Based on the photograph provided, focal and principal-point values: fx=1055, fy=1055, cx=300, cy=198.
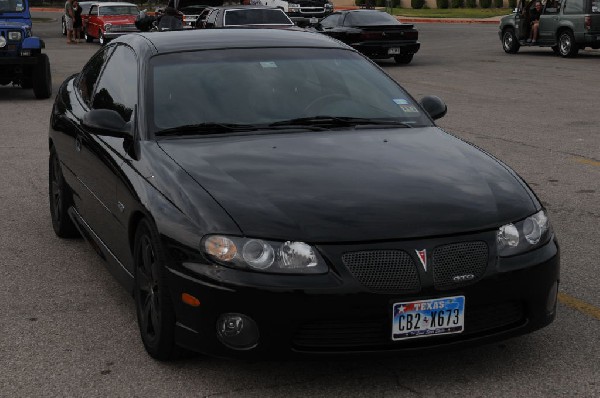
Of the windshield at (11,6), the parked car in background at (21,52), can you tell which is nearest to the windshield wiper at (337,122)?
the parked car in background at (21,52)

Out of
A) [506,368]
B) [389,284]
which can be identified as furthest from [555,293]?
[389,284]

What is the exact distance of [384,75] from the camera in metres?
6.33

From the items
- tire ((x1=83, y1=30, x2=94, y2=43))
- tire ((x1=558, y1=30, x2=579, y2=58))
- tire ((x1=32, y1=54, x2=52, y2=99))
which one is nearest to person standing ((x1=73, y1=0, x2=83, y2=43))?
tire ((x1=83, y1=30, x2=94, y2=43))

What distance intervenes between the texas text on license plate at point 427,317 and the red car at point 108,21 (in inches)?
1210

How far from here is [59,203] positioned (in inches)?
291

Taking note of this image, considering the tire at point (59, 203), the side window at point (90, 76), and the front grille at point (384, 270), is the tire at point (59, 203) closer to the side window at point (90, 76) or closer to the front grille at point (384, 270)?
the side window at point (90, 76)

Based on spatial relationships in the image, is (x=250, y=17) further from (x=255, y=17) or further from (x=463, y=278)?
(x=463, y=278)

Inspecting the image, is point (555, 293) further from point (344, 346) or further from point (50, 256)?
point (50, 256)

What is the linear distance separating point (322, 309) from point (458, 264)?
0.61 m

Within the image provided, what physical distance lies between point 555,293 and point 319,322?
3.87ft

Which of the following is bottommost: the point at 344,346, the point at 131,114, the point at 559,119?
the point at 559,119

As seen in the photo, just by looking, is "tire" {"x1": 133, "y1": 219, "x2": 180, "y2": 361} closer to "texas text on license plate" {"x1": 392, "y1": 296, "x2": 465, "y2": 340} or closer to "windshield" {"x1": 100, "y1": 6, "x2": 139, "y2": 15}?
"texas text on license plate" {"x1": 392, "y1": 296, "x2": 465, "y2": 340}

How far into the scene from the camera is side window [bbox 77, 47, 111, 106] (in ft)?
22.3

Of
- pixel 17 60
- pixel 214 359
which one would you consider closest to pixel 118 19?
pixel 17 60
